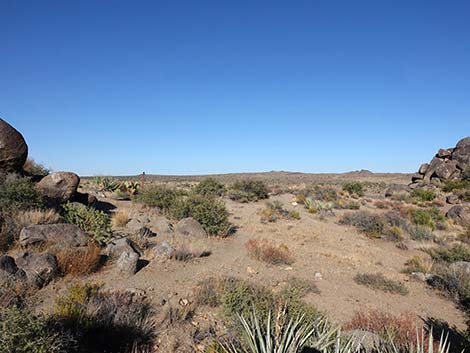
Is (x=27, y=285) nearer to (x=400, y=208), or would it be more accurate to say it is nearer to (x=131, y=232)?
(x=131, y=232)

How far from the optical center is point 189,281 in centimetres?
653

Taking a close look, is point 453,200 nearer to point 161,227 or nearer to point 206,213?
point 206,213

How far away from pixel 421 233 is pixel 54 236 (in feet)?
46.2

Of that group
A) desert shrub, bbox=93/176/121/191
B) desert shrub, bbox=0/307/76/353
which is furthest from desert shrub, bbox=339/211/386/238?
desert shrub, bbox=93/176/121/191

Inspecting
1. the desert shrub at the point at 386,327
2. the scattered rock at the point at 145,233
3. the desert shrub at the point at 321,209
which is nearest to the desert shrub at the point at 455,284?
the desert shrub at the point at 386,327

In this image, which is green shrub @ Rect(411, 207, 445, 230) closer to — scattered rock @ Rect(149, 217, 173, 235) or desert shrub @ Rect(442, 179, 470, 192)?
desert shrub @ Rect(442, 179, 470, 192)

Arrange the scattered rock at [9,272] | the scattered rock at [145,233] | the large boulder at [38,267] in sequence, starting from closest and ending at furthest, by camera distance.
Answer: the scattered rock at [9,272] < the large boulder at [38,267] < the scattered rock at [145,233]

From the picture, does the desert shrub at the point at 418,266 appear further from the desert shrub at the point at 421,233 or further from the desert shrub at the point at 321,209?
the desert shrub at the point at 321,209

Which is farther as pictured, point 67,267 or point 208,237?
point 208,237

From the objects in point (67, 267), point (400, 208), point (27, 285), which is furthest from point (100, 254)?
point (400, 208)

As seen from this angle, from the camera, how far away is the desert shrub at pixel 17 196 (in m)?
8.27

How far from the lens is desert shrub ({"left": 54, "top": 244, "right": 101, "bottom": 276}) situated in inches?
236

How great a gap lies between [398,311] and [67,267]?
7.06 m

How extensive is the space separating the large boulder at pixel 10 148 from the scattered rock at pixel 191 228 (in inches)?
241
